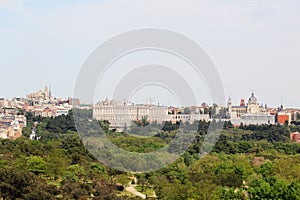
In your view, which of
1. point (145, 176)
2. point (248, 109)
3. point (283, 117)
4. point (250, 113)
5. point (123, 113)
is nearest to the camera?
point (145, 176)

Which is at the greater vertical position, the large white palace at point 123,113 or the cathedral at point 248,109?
the cathedral at point 248,109

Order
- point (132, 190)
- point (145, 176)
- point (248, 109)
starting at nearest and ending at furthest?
point (132, 190)
point (145, 176)
point (248, 109)

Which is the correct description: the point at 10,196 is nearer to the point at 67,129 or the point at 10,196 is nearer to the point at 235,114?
the point at 67,129

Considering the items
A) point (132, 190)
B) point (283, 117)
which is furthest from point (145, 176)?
point (283, 117)

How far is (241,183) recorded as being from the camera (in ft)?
83.4

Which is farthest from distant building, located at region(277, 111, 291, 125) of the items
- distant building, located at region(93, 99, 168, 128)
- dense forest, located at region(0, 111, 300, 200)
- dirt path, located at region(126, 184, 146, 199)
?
dirt path, located at region(126, 184, 146, 199)

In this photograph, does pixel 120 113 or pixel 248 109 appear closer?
pixel 120 113

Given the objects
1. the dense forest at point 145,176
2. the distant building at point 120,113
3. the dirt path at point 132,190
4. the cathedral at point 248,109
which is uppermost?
the cathedral at point 248,109

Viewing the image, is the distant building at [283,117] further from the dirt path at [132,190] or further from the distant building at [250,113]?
the dirt path at [132,190]

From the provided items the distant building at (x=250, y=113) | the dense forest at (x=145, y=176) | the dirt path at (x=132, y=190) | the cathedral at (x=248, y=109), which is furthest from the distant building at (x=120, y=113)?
the dirt path at (x=132, y=190)

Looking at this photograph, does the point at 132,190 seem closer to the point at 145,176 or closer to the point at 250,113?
the point at 145,176

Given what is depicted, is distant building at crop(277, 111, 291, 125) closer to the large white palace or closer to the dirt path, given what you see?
the large white palace

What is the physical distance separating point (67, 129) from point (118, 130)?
645cm

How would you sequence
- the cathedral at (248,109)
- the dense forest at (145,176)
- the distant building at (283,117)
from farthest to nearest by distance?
the cathedral at (248,109)
the distant building at (283,117)
the dense forest at (145,176)
